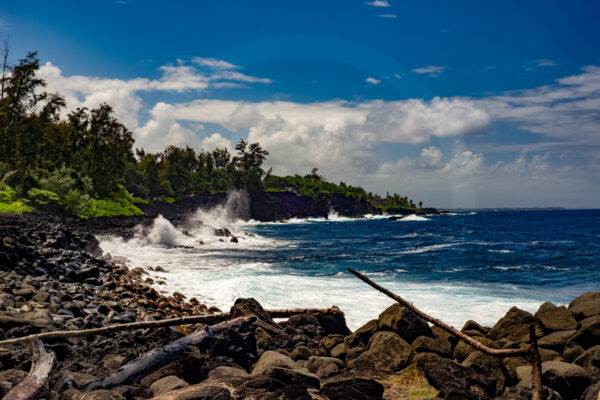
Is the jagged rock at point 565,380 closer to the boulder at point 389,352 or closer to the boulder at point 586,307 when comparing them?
the boulder at point 389,352

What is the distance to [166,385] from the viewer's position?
5.82 metres

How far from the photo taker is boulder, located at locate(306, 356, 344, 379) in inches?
285

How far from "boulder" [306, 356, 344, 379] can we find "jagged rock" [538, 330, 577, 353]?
13.3ft

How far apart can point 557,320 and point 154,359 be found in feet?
26.5

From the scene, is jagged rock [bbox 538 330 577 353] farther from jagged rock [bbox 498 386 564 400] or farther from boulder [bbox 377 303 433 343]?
jagged rock [bbox 498 386 564 400]

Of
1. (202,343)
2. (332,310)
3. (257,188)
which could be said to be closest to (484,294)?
(332,310)

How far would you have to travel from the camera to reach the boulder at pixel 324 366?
7.23 meters

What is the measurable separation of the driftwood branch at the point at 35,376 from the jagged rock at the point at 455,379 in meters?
5.50

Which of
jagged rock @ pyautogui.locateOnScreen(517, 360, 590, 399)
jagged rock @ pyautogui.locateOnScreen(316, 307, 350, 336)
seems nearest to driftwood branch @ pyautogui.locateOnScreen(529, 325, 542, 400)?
jagged rock @ pyautogui.locateOnScreen(517, 360, 590, 399)

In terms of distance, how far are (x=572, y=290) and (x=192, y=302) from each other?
Answer: 1818 cm

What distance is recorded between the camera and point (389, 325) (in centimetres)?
873

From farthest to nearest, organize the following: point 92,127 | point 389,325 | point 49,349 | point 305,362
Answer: point 92,127
point 389,325
point 305,362
point 49,349

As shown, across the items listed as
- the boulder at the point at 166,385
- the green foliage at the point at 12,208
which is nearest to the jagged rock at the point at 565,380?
the boulder at the point at 166,385

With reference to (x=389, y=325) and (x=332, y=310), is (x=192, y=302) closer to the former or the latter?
(x=332, y=310)
